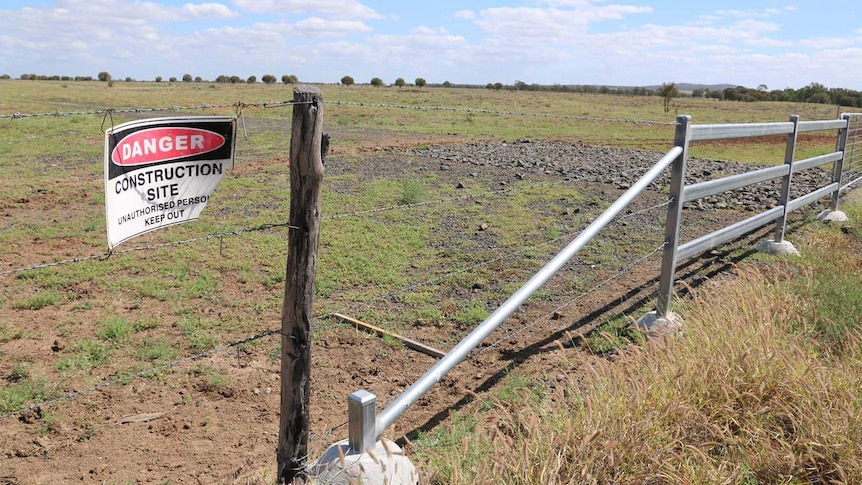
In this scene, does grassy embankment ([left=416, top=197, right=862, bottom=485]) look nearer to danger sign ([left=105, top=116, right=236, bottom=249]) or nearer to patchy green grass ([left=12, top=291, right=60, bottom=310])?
danger sign ([left=105, top=116, right=236, bottom=249])

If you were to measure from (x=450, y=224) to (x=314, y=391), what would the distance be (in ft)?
16.9

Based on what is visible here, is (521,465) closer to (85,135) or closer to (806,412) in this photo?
(806,412)

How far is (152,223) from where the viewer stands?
2793mm

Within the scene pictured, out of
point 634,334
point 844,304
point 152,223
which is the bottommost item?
point 634,334

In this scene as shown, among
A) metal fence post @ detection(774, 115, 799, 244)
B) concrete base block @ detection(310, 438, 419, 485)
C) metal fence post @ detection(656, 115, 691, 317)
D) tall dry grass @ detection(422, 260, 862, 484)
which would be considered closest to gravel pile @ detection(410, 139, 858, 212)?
metal fence post @ detection(774, 115, 799, 244)

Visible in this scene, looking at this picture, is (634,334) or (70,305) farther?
(70,305)

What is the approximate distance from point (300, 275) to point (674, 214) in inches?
122

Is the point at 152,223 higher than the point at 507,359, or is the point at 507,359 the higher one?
the point at 152,223

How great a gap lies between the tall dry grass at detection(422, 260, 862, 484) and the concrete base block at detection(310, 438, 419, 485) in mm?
214

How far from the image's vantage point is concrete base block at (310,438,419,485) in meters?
2.72

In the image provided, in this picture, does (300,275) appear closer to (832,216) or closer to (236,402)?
(236,402)

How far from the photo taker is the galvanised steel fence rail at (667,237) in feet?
9.32

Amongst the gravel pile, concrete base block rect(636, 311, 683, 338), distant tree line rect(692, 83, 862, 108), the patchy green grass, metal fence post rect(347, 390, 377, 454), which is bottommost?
the patchy green grass

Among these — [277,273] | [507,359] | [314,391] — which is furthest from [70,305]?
[507,359]
